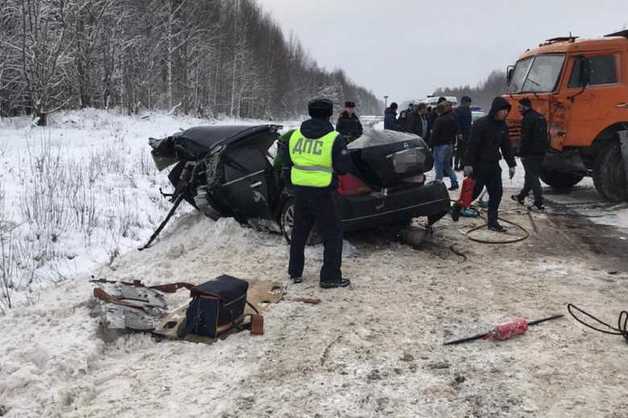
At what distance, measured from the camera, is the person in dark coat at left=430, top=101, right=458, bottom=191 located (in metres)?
10.0

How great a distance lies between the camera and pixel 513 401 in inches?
114

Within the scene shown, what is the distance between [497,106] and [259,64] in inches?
1887

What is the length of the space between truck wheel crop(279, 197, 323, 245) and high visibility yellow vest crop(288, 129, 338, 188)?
44.8 inches

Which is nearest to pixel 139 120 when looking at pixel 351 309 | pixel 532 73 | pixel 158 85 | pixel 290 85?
pixel 158 85

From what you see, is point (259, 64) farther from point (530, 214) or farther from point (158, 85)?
point (530, 214)

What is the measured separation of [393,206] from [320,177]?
133 cm

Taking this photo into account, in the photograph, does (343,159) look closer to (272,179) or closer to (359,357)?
(272,179)

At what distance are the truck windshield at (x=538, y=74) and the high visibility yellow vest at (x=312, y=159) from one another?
601 centimetres

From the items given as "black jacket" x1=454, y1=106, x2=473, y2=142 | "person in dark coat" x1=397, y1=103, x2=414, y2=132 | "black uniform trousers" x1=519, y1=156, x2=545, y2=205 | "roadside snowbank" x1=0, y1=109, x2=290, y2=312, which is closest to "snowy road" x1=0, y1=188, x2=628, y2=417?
"roadside snowbank" x1=0, y1=109, x2=290, y2=312

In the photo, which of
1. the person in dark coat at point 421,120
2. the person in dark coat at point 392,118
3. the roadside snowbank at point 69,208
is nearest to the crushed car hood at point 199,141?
the roadside snowbank at point 69,208

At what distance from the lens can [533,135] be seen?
8.20 meters

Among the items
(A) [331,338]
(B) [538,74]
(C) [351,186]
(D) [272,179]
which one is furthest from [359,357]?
(B) [538,74]

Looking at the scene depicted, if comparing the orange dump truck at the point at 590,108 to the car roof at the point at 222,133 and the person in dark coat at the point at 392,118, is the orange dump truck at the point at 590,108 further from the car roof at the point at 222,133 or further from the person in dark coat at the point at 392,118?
the person in dark coat at the point at 392,118

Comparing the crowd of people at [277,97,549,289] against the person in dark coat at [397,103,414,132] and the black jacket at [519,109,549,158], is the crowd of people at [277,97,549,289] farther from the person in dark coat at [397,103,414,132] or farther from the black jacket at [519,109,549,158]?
the person in dark coat at [397,103,414,132]
